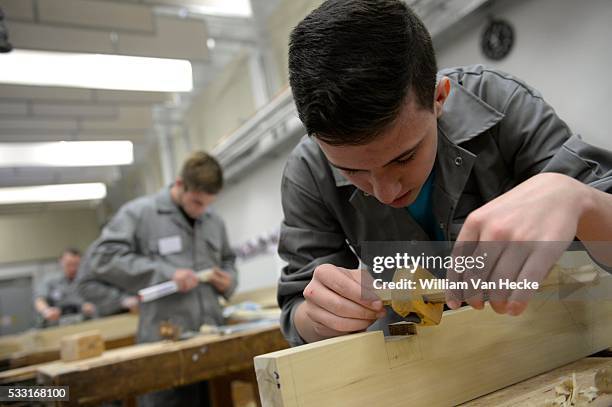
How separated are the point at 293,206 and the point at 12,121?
523cm

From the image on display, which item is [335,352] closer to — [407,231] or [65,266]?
[407,231]

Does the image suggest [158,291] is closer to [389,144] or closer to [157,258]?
[157,258]

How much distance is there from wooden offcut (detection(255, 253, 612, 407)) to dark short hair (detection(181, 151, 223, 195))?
1922 millimetres

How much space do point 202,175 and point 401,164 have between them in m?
1.84

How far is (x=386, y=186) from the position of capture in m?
0.82

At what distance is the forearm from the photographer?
25.4 inches

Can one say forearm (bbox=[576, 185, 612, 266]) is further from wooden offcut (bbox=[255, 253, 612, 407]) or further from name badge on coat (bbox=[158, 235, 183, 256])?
name badge on coat (bbox=[158, 235, 183, 256])

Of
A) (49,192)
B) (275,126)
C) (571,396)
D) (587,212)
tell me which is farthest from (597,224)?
(49,192)

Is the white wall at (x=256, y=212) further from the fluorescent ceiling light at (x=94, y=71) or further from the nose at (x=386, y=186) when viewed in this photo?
the nose at (x=386, y=186)

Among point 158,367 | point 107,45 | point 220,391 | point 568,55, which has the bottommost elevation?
point 220,391

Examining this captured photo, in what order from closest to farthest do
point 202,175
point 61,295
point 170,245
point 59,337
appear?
point 202,175, point 170,245, point 59,337, point 61,295

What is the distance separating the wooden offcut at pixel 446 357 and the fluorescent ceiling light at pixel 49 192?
7981 mm

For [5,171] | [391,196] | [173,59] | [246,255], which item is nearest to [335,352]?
[391,196]

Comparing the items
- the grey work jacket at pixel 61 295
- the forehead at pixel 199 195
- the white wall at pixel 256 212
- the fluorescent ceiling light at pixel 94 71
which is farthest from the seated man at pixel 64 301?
the forehead at pixel 199 195
